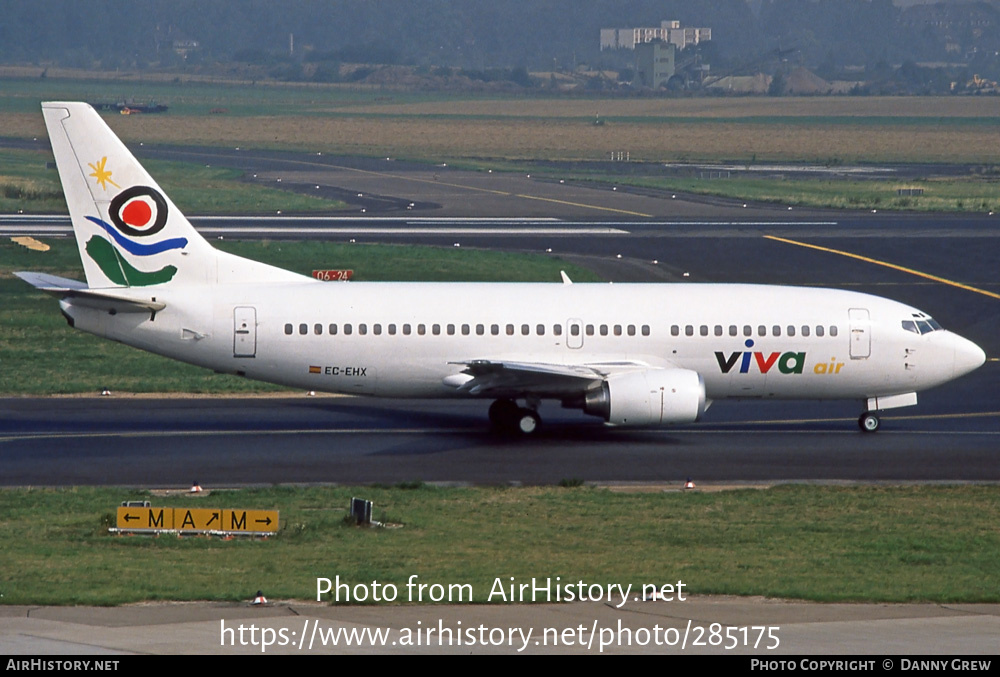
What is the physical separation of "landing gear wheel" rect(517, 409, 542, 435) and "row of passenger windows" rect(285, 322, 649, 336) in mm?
2015

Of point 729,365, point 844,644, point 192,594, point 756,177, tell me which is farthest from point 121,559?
point 756,177

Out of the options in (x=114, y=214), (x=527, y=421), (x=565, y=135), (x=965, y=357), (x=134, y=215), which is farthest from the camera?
(x=565, y=135)

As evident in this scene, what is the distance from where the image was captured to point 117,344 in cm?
4628

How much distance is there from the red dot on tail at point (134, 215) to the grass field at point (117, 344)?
7.67m

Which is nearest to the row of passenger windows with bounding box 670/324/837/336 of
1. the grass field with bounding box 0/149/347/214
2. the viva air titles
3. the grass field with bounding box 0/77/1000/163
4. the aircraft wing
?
the viva air titles

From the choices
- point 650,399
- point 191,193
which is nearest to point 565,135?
point 191,193

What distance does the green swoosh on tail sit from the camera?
110 feet

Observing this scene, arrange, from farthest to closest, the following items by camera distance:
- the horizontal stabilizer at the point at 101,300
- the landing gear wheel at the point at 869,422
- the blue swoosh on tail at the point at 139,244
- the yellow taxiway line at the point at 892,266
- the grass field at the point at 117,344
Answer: the yellow taxiway line at the point at 892,266 < the grass field at the point at 117,344 < the landing gear wheel at the point at 869,422 < the blue swoosh on tail at the point at 139,244 < the horizontal stabilizer at the point at 101,300

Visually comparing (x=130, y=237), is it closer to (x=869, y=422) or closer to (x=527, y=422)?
(x=527, y=422)

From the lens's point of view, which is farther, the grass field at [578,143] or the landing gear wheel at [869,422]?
the grass field at [578,143]

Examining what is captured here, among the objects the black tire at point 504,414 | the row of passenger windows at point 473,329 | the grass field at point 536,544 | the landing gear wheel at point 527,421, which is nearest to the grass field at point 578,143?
the row of passenger windows at point 473,329

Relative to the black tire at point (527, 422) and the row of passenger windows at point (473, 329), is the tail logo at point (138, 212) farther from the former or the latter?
the black tire at point (527, 422)

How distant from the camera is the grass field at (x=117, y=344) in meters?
40.4

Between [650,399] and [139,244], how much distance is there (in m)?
13.1
